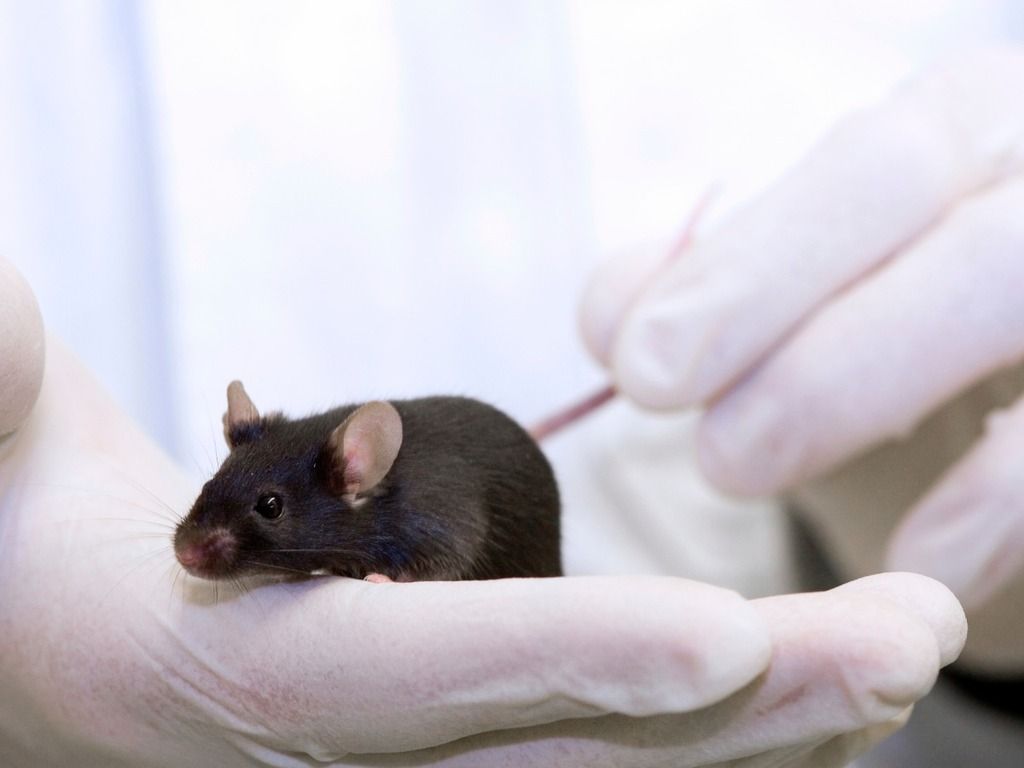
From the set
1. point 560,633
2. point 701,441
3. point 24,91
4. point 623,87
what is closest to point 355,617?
point 560,633

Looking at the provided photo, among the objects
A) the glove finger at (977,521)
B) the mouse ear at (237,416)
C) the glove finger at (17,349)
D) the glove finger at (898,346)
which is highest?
the glove finger at (17,349)

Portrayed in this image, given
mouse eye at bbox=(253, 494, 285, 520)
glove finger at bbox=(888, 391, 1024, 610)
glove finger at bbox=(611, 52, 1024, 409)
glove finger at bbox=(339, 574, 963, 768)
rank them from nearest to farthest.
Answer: glove finger at bbox=(339, 574, 963, 768) < mouse eye at bbox=(253, 494, 285, 520) < glove finger at bbox=(888, 391, 1024, 610) < glove finger at bbox=(611, 52, 1024, 409)

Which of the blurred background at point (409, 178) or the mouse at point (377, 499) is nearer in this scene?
the mouse at point (377, 499)

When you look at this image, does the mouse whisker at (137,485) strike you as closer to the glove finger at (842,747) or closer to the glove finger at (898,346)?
the glove finger at (842,747)

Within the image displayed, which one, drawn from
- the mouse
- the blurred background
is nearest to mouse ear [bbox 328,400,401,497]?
the mouse

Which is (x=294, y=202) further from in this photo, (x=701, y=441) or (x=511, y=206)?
(x=701, y=441)

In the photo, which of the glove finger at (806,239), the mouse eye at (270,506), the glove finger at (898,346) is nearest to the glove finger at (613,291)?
the glove finger at (806,239)

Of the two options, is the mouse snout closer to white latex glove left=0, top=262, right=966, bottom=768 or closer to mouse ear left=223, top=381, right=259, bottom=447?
white latex glove left=0, top=262, right=966, bottom=768
